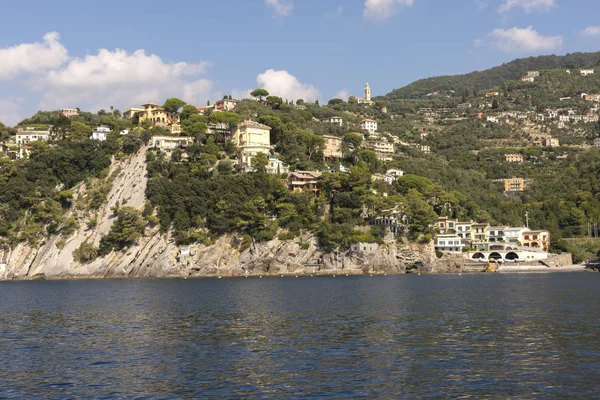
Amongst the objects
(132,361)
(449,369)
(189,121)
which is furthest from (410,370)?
(189,121)

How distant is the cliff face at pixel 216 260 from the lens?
91375mm

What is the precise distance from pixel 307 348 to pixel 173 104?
338 feet

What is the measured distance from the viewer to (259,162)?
102 m

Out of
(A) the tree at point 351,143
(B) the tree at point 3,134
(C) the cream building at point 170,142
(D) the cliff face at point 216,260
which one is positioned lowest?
(D) the cliff face at point 216,260

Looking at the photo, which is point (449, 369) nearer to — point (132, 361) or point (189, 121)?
point (132, 361)

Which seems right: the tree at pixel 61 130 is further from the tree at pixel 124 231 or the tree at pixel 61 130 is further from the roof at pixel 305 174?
the roof at pixel 305 174

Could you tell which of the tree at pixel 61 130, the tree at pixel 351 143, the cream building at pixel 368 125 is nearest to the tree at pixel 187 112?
the tree at pixel 61 130

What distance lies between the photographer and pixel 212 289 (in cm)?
6619

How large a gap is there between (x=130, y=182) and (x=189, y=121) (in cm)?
2009

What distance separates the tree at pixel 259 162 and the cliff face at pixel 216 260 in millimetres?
13986

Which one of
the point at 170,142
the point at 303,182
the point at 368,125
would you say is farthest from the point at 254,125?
the point at 368,125

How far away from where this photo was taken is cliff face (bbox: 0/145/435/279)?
300 feet

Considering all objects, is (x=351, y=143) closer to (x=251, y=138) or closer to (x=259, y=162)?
(x=251, y=138)

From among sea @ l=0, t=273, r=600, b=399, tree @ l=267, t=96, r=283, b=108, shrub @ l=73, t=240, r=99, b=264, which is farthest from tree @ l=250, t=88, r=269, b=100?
sea @ l=0, t=273, r=600, b=399
